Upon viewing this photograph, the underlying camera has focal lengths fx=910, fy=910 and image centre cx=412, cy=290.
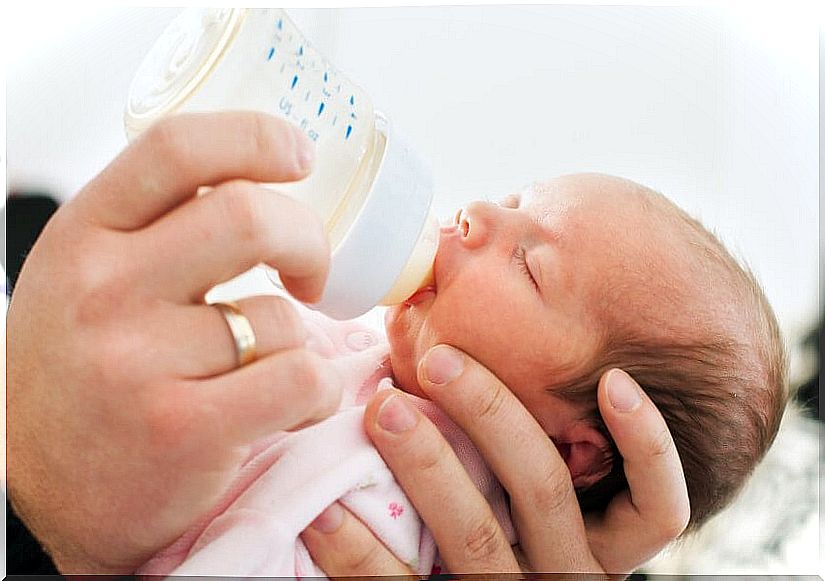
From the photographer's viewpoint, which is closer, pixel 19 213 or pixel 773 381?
pixel 773 381

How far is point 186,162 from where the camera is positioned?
576 mm

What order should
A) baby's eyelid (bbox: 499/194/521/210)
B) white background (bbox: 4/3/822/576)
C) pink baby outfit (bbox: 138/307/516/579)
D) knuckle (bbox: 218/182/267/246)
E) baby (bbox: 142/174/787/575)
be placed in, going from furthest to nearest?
white background (bbox: 4/3/822/576) → baby's eyelid (bbox: 499/194/521/210) → baby (bbox: 142/174/787/575) → pink baby outfit (bbox: 138/307/516/579) → knuckle (bbox: 218/182/267/246)

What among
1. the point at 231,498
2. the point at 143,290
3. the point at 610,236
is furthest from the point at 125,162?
the point at 610,236

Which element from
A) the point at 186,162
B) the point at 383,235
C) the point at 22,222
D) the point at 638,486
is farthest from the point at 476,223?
the point at 22,222

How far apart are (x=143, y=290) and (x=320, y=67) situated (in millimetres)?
253

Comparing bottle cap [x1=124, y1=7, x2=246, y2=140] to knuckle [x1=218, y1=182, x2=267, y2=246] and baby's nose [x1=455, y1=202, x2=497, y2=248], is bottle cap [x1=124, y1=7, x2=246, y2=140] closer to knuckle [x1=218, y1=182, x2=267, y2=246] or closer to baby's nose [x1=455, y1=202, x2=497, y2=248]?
knuckle [x1=218, y1=182, x2=267, y2=246]

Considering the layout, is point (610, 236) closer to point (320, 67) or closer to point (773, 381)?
point (773, 381)

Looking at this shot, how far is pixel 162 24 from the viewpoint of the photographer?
1115 mm

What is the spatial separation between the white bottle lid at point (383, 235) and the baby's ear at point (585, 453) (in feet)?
0.85

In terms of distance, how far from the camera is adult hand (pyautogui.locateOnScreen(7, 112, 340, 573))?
0.58 metres

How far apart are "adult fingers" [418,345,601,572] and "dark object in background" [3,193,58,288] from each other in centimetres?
53

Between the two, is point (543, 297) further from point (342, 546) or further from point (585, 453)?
point (342, 546)

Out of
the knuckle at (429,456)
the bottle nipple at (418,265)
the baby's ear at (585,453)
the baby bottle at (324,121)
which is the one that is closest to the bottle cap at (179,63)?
the baby bottle at (324,121)

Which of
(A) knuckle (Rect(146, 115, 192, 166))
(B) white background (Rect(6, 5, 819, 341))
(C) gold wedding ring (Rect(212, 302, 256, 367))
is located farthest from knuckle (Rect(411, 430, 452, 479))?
(B) white background (Rect(6, 5, 819, 341))
